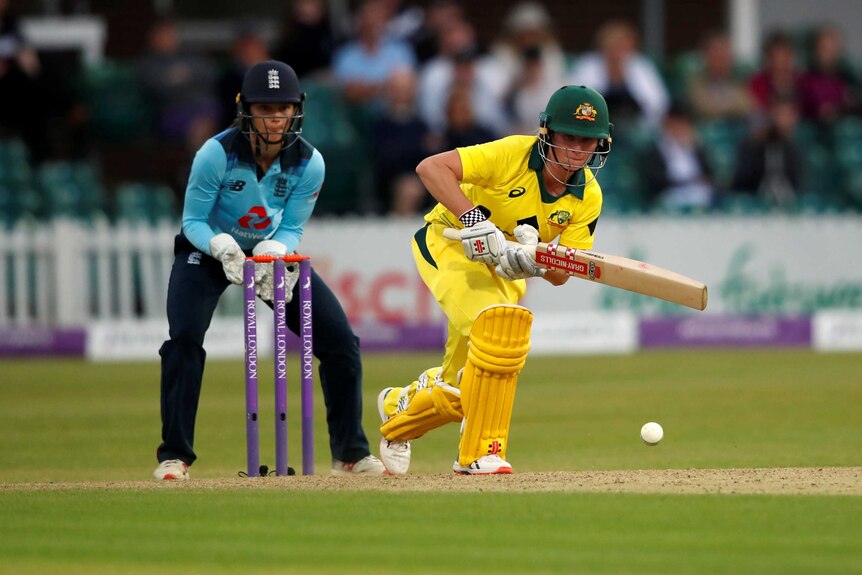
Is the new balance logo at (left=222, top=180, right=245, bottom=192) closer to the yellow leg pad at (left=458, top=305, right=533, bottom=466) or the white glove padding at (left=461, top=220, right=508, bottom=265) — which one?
the white glove padding at (left=461, top=220, right=508, bottom=265)

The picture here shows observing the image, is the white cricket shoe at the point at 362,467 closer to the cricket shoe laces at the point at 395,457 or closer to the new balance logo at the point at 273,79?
the cricket shoe laces at the point at 395,457

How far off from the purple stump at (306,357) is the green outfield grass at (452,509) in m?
0.74

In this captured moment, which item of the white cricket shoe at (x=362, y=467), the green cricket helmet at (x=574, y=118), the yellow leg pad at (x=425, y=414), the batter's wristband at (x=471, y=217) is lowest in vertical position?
the white cricket shoe at (x=362, y=467)

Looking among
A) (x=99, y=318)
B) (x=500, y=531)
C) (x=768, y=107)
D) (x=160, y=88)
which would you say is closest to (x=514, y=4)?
(x=768, y=107)

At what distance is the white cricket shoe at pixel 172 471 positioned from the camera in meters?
6.28

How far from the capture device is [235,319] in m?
12.8

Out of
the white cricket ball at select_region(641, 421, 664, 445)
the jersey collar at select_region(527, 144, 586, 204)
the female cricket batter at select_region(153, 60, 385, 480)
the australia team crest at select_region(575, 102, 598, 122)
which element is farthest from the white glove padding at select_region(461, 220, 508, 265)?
the white cricket ball at select_region(641, 421, 664, 445)

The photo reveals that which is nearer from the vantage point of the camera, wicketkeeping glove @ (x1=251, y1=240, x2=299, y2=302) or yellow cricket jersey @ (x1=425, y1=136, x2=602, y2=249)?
yellow cricket jersey @ (x1=425, y1=136, x2=602, y2=249)

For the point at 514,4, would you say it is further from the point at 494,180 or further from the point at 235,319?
the point at 494,180

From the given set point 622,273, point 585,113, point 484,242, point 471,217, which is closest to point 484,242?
point 484,242

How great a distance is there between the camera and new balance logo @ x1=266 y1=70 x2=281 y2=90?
6.33 meters

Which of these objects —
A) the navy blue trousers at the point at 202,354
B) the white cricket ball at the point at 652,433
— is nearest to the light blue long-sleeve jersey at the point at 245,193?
the navy blue trousers at the point at 202,354

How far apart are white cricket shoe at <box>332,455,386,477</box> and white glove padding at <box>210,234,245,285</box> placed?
0.98 metres

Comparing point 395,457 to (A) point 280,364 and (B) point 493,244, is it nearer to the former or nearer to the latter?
(A) point 280,364
